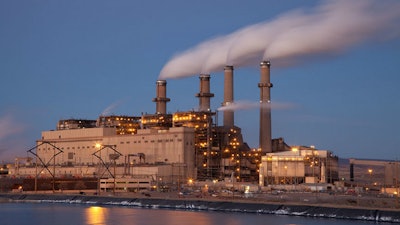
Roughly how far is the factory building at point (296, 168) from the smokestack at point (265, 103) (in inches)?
281

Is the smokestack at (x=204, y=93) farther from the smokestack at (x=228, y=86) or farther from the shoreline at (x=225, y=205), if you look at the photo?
the shoreline at (x=225, y=205)

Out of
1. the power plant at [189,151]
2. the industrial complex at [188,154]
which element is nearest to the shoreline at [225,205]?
the industrial complex at [188,154]

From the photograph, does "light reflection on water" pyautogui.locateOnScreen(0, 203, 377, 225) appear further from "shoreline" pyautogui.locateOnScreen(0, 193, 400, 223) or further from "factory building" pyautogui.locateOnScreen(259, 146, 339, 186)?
"factory building" pyautogui.locateOnScreen(259, 146, 339, 186)

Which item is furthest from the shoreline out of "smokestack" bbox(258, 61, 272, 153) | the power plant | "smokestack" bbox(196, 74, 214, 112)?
"smokestack" bbox(196, 74, 214, 112)

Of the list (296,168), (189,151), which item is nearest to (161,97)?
(189,151)

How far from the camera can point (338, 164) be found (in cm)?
9438

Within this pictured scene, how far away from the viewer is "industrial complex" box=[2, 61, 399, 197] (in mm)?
87875

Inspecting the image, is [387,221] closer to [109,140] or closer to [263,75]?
[263,75]

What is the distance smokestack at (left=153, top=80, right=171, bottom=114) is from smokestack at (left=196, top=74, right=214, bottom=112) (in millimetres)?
6338

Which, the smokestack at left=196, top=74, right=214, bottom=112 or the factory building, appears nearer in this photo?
the factory building

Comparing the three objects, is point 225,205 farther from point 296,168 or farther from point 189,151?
point 189,151

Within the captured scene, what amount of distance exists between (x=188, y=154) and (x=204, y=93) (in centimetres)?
1284

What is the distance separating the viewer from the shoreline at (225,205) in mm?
51219

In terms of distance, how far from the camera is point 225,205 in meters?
62.3
